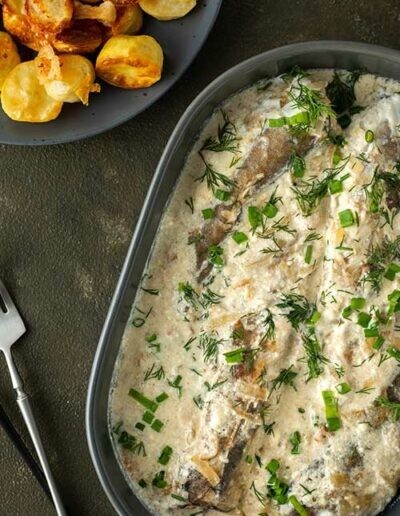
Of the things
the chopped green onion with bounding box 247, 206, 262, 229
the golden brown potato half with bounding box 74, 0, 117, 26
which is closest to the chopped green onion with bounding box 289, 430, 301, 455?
the chopped green onion with bounding box 247, 206, 262, 229

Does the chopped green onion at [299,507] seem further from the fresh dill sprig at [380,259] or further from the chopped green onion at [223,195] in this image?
the chopped green onion at [223,195]

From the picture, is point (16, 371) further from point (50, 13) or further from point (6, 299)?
point (50, 13)

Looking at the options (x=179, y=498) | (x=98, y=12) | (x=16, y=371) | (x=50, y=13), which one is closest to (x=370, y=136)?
(x=98, y=12)

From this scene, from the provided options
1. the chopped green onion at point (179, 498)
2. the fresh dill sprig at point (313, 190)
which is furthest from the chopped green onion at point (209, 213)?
the chopped green onion at point (179, 498)

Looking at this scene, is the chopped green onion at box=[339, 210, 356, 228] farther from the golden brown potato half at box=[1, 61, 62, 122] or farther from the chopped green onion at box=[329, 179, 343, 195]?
the golden brown potato half at box=[1, 61, 62, 122]

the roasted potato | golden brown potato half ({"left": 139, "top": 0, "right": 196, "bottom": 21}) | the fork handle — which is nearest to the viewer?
the roasted potato

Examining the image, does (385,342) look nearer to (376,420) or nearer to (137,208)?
(376,420)
